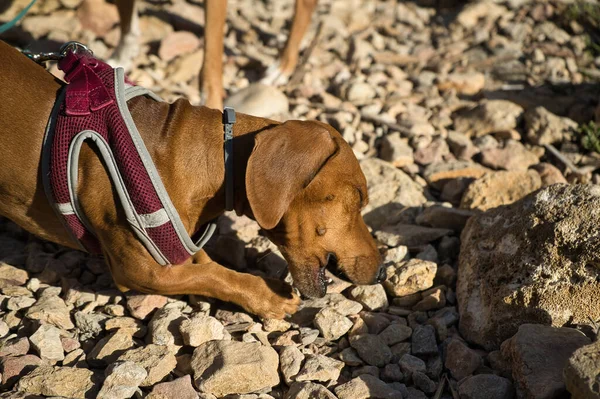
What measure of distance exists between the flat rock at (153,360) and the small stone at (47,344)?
37 centimetres

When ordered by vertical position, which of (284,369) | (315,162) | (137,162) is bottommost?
(284,369)

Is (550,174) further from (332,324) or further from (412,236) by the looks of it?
(332,324)

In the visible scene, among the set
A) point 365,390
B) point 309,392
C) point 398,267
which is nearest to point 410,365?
point 365,390

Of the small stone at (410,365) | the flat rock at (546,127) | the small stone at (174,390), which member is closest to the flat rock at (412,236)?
the small stone at (410,365)

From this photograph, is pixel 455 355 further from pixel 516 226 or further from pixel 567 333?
pixel 516 226

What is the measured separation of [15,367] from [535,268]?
2662 millimetres

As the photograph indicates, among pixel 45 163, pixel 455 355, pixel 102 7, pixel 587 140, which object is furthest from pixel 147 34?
pixel 455 355

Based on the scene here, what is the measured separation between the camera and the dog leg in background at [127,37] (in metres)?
6.38

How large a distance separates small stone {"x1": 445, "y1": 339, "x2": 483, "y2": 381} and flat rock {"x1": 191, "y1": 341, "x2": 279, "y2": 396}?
0.90m

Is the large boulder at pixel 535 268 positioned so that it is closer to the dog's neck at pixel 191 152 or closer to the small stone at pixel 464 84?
the dog's neck at pixel 191 152

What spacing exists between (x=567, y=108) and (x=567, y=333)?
342 centimetres

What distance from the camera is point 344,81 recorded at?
21.9 ft

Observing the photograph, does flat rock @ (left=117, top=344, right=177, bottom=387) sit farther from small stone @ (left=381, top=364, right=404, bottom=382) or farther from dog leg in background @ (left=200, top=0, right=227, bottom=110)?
dog leg in background @ (left=200, top=0, right=227, bottom=110)

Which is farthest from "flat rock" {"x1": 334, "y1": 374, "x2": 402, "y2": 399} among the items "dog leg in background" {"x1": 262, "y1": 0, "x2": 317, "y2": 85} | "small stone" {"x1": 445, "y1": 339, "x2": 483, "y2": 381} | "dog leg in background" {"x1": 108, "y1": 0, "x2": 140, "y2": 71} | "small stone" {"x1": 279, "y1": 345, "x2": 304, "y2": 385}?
"dog leg in background" {"x1": 108, "y1": 0, "x2": 140, "y2": 71}
